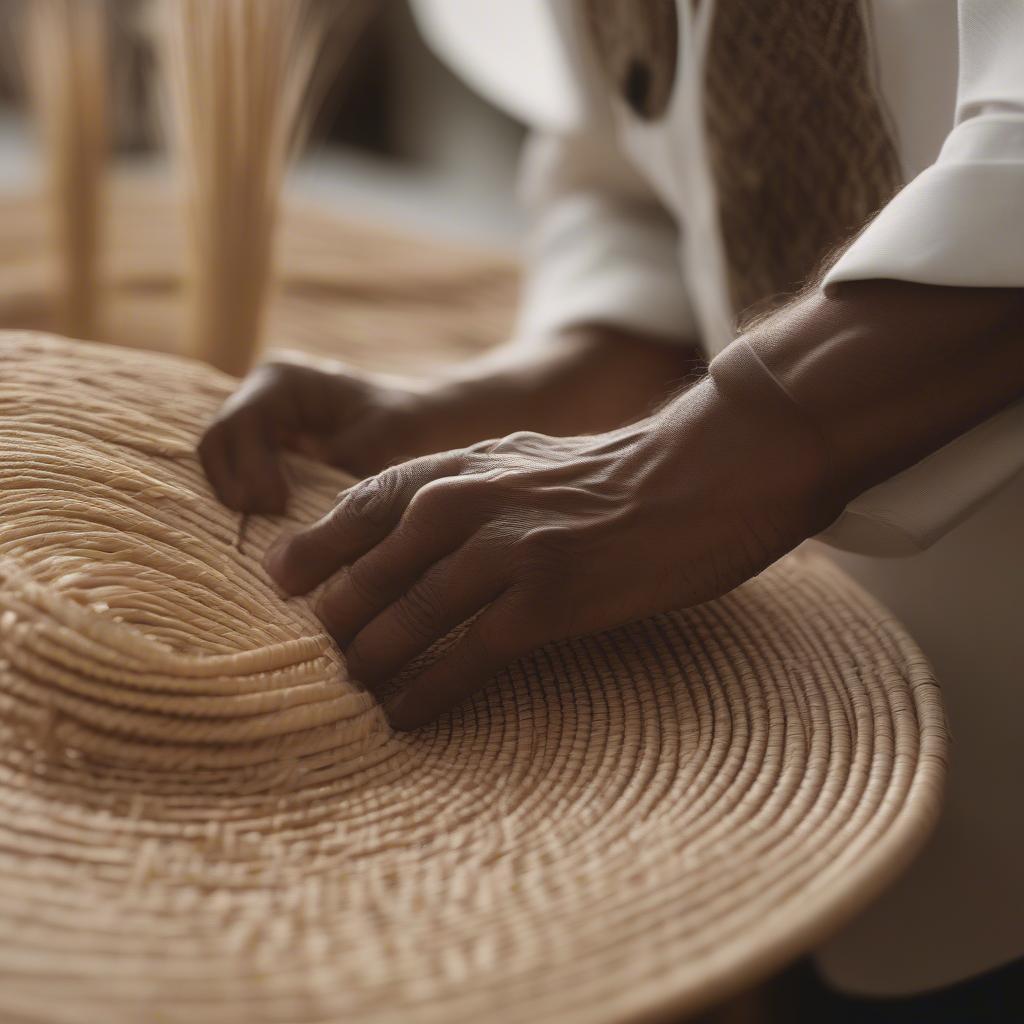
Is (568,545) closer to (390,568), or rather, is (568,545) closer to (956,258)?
(390,568)

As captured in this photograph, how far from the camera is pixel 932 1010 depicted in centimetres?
70

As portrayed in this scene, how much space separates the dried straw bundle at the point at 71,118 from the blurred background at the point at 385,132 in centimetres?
52

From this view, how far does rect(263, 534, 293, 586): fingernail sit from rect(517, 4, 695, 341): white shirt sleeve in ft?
1.29

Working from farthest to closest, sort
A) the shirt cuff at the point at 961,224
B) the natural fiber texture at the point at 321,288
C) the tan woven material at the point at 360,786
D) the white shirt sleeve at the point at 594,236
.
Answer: the natural fiber texture at the point at 321,288 → the white shirt sleeve at the point at 594,236 → the shirt cuff at the point at 961,224 → the tan woven material at the point at 360,786

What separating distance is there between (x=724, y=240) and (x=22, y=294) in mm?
710

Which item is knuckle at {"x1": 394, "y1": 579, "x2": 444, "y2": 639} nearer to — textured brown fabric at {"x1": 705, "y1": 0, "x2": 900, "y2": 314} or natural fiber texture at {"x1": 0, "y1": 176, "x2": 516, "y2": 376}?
textured brown fabric at {"x1": 705, "y1": 0, "x2": 900, "y2": 314}

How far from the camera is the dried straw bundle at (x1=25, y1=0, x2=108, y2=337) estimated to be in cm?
112

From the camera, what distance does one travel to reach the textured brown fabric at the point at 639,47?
697 millimetres

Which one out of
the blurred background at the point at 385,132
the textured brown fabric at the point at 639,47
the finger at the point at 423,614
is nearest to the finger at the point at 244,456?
the finger at the point at 423,614

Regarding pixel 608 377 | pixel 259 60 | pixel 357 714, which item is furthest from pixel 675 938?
pixel 259 60

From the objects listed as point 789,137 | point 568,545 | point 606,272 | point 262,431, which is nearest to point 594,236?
point 606,272

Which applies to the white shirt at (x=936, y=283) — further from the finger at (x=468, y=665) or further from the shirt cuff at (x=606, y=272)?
the finger at (x=468, y=665)

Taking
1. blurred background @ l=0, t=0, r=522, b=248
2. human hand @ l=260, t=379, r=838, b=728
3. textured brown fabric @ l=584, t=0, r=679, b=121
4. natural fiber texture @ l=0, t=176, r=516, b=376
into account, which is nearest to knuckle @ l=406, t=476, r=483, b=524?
human hand @ l=260, t=379, r=838, b=728

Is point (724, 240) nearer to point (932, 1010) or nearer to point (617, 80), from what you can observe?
point (617, 80)
